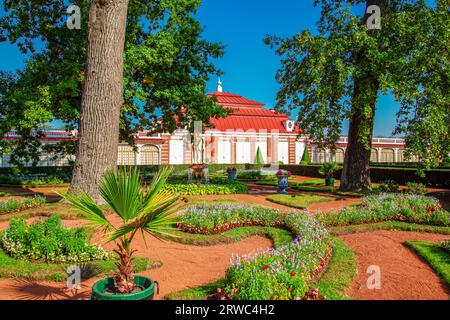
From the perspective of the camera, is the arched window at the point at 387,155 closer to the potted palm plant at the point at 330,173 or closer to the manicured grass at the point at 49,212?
the potted palm plant at the point at 330,173

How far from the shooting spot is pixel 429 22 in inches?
483

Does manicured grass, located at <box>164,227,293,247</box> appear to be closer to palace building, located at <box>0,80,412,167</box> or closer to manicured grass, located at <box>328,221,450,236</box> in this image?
manicured grass, located at <box>328,221,450,236</box>

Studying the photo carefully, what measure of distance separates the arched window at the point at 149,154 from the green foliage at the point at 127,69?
49.2 ft

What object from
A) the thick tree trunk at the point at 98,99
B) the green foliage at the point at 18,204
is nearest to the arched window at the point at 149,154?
the green foliage at the point at 18,204

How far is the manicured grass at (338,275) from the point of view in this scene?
4.29 m

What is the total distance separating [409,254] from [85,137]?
340 inches

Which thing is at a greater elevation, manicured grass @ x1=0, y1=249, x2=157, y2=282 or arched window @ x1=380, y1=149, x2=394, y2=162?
arched window @ x1=380, y1=149, x2=394, y2=162

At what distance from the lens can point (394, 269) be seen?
18.5ft

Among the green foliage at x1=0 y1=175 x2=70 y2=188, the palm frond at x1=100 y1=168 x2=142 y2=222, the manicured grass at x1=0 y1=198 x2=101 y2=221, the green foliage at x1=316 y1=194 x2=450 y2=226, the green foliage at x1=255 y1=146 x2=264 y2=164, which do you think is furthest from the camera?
the green foliage at x1=255 y1=146 x2=264 y2=164

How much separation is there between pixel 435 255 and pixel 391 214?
3180mm

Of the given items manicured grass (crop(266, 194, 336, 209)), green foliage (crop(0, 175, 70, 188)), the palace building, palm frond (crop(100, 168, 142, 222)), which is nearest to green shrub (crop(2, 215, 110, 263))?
palm frond (crop(100, 168, 142, 222))

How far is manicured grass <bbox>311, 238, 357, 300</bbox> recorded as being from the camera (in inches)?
169

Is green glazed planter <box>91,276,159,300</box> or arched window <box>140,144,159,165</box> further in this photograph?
arched window <box>140,144,159,165</box>

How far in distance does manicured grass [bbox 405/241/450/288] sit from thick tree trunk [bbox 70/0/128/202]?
26.0 feet
